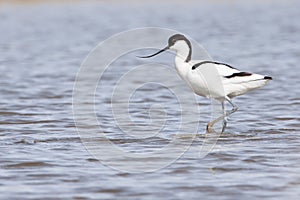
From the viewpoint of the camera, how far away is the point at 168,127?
347 inches

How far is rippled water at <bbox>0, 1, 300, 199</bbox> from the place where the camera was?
606 centimetres

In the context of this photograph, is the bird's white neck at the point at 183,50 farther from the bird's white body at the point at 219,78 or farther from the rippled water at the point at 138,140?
the rippled water at the point at 138,140

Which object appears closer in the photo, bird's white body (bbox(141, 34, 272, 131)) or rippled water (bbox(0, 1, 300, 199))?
rippled water (bbox(0, 1, 300, 199))

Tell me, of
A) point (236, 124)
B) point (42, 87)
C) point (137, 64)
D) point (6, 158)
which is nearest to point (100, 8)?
point (137, 64)

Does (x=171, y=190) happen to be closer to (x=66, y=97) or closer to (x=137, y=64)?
(x=66, y=97)

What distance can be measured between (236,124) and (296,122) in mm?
676

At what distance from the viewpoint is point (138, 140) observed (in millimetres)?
8062

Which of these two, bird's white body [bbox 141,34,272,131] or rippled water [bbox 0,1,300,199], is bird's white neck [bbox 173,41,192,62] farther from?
rippled water [bbox 0,1,300,199]

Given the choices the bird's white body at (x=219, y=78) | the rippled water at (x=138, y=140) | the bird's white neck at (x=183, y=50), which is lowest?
the rippled water at (x=138, y=140)

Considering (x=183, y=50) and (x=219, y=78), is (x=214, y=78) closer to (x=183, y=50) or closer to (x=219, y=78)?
(x=219, y=78)

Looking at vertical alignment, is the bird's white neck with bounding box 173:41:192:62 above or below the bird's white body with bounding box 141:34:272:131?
above

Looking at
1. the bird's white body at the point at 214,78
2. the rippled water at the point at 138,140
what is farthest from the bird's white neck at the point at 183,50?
the rippled water at the point at 138,140

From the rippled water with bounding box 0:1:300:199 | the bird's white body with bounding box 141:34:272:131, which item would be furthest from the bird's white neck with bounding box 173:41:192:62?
the rippled water with bounding box 0:1:300:199

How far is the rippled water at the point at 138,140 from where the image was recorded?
19.9 feet
